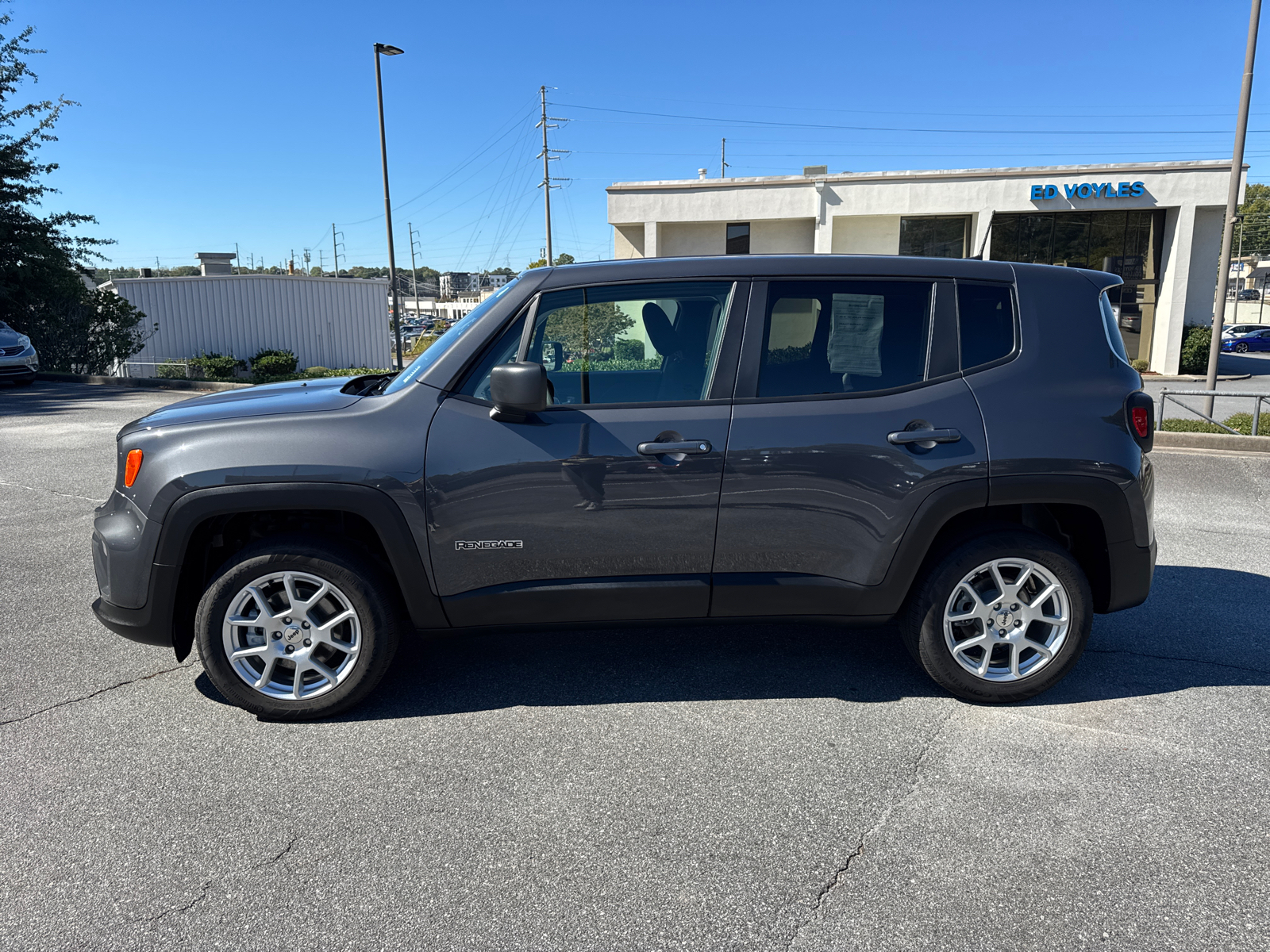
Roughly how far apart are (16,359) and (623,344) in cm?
1898

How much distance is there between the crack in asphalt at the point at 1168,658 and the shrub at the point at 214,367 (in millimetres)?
23145

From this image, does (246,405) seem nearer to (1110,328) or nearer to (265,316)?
(1110,328)

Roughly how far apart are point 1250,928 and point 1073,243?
29.3m

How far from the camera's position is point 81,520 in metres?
7.27

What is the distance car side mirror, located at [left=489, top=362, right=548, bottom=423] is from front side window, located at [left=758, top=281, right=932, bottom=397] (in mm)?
919

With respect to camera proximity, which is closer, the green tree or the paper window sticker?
the paper window sticker

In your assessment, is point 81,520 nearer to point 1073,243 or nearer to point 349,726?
point 349,726

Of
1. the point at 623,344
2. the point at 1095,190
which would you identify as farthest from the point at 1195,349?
the point at 623,344

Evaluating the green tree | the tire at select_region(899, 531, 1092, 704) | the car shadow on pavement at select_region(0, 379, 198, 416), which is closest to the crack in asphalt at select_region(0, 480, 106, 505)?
the car shadow on pavement at select_region(0, 379, 198, 416)

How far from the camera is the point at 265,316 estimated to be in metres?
25.8

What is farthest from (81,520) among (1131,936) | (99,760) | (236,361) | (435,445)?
(236,361)

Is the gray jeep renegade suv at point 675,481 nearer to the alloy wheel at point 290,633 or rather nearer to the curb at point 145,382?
the alloy wheel at point 290,633

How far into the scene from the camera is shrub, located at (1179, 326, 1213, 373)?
27391 mm

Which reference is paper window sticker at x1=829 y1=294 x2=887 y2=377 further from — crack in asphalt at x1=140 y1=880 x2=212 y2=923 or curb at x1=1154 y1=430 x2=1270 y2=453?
curb at x1=1154 y1=430 x2=1270 y2=453
